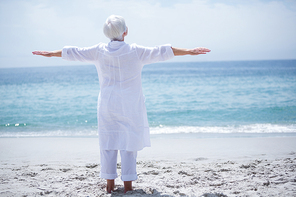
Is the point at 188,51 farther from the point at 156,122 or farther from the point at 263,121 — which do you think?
the point at 263,121

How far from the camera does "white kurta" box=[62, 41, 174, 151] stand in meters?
2.49

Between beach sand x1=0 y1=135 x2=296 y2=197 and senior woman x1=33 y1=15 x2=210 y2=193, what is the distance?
2.18 feet

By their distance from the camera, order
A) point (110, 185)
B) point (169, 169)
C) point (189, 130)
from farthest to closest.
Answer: point (189, 130), point (169, 169), point (110, 185)

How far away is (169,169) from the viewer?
3.91 m

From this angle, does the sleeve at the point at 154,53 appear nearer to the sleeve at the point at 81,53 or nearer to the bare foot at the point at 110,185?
the sleeve at the point at 81,53

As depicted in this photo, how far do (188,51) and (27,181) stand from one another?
2.72 m

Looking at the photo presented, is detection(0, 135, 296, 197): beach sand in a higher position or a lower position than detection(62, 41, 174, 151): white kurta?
lower

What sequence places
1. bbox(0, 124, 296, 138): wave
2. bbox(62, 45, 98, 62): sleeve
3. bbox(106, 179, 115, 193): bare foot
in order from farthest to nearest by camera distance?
bbox(0, 124, 296, 138): wave → bbox(106, 179, 115, 193): bare foot → bbox(62, 45, 98, 62): sleeve

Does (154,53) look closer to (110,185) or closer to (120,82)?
(120,82)

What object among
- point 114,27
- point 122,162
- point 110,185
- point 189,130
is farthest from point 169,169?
point 189,130

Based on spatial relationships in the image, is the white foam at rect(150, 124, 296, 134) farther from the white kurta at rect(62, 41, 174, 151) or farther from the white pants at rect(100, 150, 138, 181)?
the white kurta at rect(62, 41, 174, 151)

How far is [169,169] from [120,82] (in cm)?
197

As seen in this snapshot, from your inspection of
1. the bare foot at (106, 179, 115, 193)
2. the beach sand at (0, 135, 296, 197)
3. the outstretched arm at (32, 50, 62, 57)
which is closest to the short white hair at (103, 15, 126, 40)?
the outstretched arm at (32, 50, 62, 57)

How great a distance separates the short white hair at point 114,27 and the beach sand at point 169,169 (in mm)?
1720
